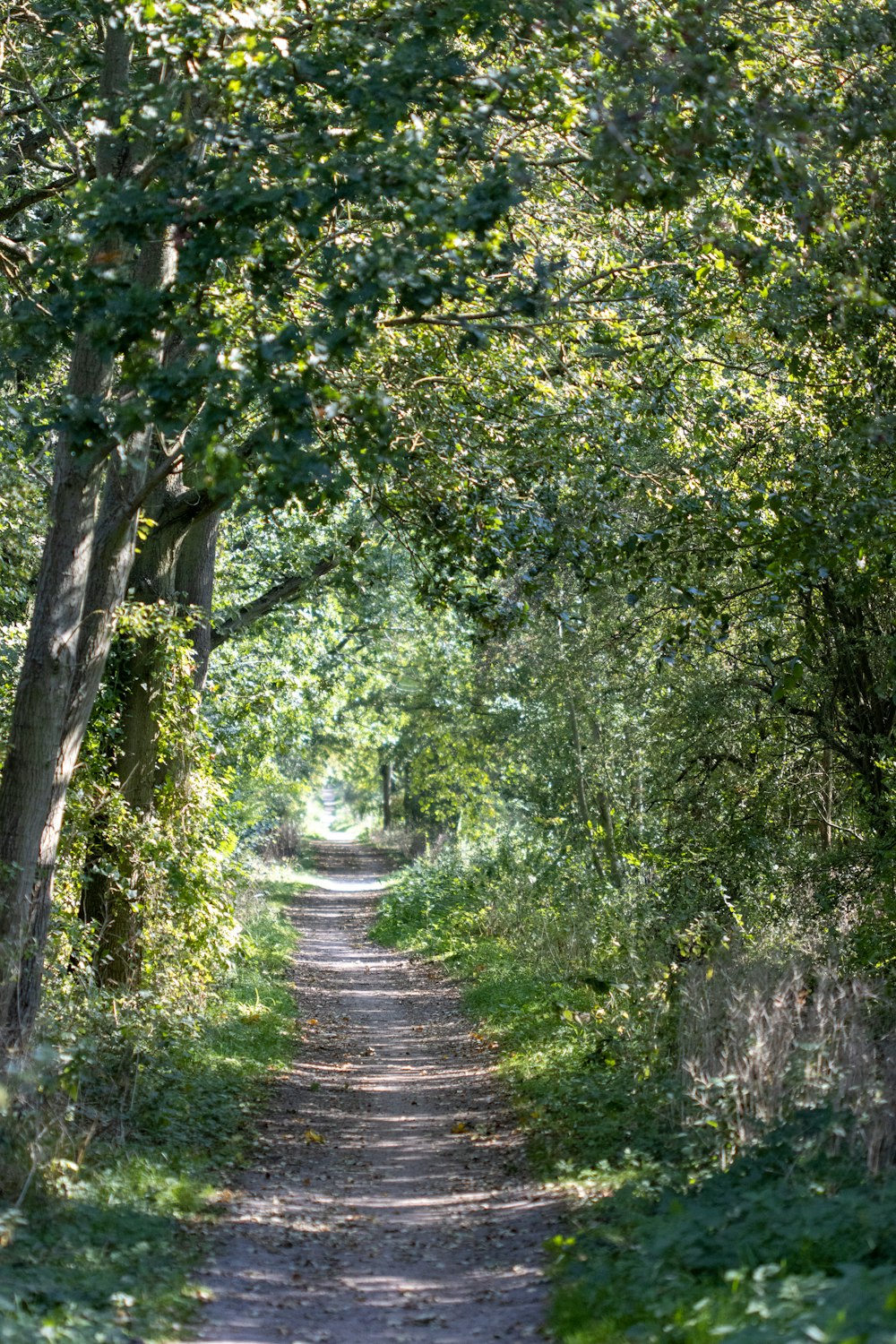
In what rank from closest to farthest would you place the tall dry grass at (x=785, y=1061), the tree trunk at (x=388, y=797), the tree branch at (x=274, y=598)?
1. the tall dry grass at (x=785, y=1061)
2. the tree branch at (x=274, y=598)
3. the tree trunk at (x=388, y=797)

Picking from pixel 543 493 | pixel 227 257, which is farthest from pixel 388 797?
pixel 227 257

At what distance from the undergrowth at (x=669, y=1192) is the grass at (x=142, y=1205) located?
1967 millimetres

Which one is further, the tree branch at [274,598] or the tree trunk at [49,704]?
the tree branch at [274,598]

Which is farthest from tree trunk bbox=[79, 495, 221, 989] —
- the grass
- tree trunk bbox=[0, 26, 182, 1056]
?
tree trunk bbox=[0, 26, 182, 1056]

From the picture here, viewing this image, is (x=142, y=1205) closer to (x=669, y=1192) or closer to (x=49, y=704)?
(x=669, y=1192)

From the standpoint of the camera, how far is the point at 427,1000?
16438 millimetres

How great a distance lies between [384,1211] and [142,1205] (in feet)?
5.32

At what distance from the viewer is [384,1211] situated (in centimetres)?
786

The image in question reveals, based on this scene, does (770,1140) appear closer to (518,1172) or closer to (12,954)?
(518,1172)

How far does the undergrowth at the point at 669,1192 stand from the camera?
15.7ft

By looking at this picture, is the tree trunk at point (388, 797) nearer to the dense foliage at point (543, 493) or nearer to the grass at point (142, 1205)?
the dense foliage at point (543, 493)

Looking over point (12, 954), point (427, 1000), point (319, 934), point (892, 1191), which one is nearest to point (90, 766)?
point (12, 954)

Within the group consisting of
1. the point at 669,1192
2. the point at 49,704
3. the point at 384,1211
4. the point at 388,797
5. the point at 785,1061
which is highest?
the point at 49,704

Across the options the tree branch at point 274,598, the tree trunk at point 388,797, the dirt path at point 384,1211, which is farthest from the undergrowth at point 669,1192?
the tree trunk at point 388,797
